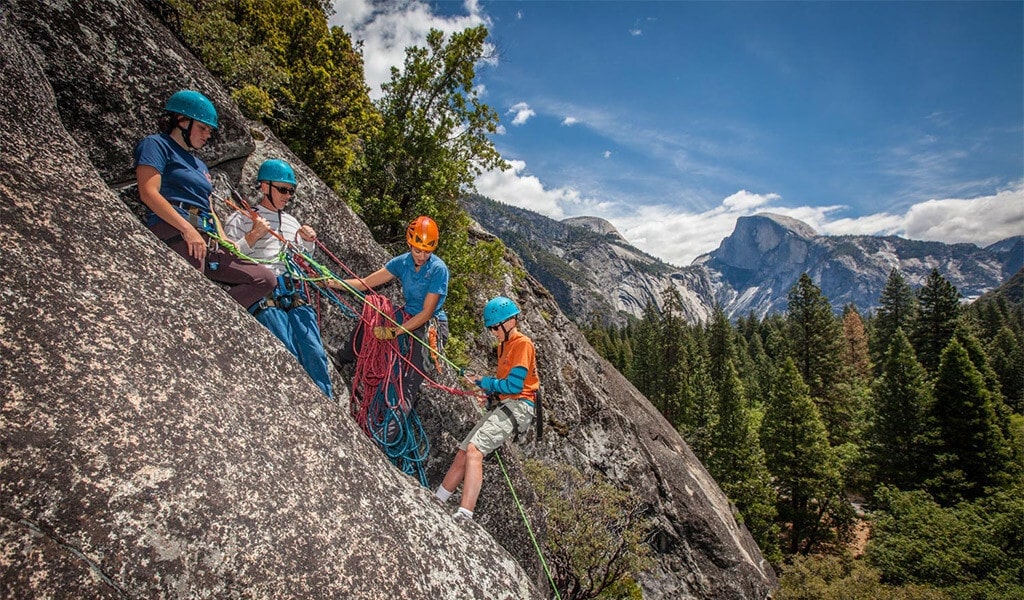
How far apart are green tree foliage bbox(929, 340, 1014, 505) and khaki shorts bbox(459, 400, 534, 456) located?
3233 centimetres

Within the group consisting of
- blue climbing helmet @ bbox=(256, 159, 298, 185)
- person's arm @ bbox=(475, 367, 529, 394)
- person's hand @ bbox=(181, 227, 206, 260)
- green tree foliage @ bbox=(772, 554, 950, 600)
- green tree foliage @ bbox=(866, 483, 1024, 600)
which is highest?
blue climbing helmet @ bbox=(256, 159, 298, 185)

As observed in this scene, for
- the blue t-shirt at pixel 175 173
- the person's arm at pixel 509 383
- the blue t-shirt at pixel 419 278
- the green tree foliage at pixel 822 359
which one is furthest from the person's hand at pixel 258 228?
the green tree foliage at pixel 822 359

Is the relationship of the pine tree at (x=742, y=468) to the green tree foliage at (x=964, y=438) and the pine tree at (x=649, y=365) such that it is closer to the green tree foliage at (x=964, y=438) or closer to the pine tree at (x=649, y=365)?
the green tree foliage at (x=964, y=438)

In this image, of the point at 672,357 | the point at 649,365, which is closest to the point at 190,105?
the point at 672,357

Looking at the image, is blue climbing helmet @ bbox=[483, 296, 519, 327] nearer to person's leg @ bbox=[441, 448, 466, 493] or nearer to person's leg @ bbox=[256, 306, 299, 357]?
person's leg @ bbox=[441, 448, 466, 493]

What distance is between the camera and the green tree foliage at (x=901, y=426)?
28.0 meters

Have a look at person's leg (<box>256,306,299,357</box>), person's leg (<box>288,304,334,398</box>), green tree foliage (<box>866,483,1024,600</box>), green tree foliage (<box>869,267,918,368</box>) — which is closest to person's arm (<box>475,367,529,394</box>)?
person's leg (<box>288,304,334,398</box>)

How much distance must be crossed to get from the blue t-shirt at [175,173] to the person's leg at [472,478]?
12.0 feet

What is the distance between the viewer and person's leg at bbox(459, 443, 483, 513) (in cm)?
457

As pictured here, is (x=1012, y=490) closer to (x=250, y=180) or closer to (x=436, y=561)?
(x=436, y=561)

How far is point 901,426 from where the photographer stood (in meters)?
30.4

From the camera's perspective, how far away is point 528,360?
5.27m

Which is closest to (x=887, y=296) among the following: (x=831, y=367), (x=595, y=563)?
(x=831, y=367)

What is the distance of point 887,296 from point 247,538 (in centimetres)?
7729
